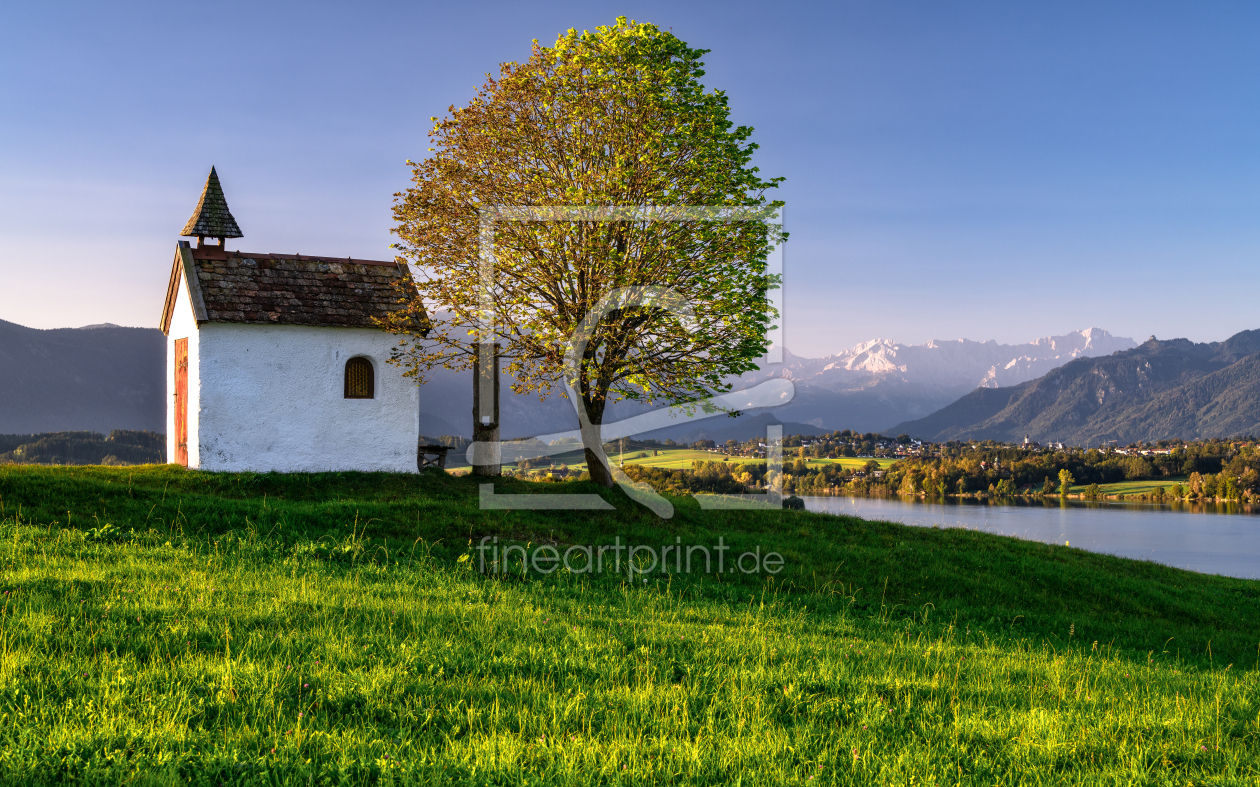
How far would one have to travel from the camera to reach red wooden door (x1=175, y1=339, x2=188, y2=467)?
26.0 m

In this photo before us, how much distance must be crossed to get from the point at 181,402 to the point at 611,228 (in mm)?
17673

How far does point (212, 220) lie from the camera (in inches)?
1129

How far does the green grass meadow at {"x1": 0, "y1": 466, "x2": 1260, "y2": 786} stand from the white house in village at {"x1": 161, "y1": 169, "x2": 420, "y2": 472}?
963 cm

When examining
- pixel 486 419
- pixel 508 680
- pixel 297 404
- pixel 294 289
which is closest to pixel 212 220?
pixel 294 289

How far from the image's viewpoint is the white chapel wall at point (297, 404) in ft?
79.7

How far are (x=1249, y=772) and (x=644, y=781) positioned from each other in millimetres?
4649

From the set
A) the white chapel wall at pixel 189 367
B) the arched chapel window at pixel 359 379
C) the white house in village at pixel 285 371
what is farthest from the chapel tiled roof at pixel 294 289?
the arched chapel window at pixel 359 379

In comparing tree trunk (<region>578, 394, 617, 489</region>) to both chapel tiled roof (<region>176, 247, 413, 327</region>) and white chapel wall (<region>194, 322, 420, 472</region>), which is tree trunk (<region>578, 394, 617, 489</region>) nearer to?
white chapel wall (<region>194, 322, 420, 472</region>)

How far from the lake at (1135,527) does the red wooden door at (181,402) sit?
25677 mm

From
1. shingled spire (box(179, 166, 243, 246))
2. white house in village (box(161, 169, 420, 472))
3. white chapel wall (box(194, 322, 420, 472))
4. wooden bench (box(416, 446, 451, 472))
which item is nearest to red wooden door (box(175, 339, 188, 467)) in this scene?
white house in village (box(161, 169, 420, 472))

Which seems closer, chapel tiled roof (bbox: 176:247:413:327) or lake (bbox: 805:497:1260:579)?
chapel tiled roof (bbox: 176:247:413:327)

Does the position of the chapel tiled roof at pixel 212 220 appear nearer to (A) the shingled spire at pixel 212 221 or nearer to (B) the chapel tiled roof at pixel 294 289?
(A) the shingled spire at pixel 212 221

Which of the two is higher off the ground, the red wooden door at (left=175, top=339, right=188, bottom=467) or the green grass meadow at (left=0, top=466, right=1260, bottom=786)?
the red wooden door at (left=175, top=339, right=188, bottom=467)

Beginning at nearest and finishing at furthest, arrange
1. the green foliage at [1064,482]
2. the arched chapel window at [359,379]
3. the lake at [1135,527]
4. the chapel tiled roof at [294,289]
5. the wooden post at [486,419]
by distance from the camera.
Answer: the chapel tiled roof at [294,289]
the arched chapel window at [359,379]
the wooden post at [486,419]
the lake at [1135,527]
the green foliage at [1064,482]
